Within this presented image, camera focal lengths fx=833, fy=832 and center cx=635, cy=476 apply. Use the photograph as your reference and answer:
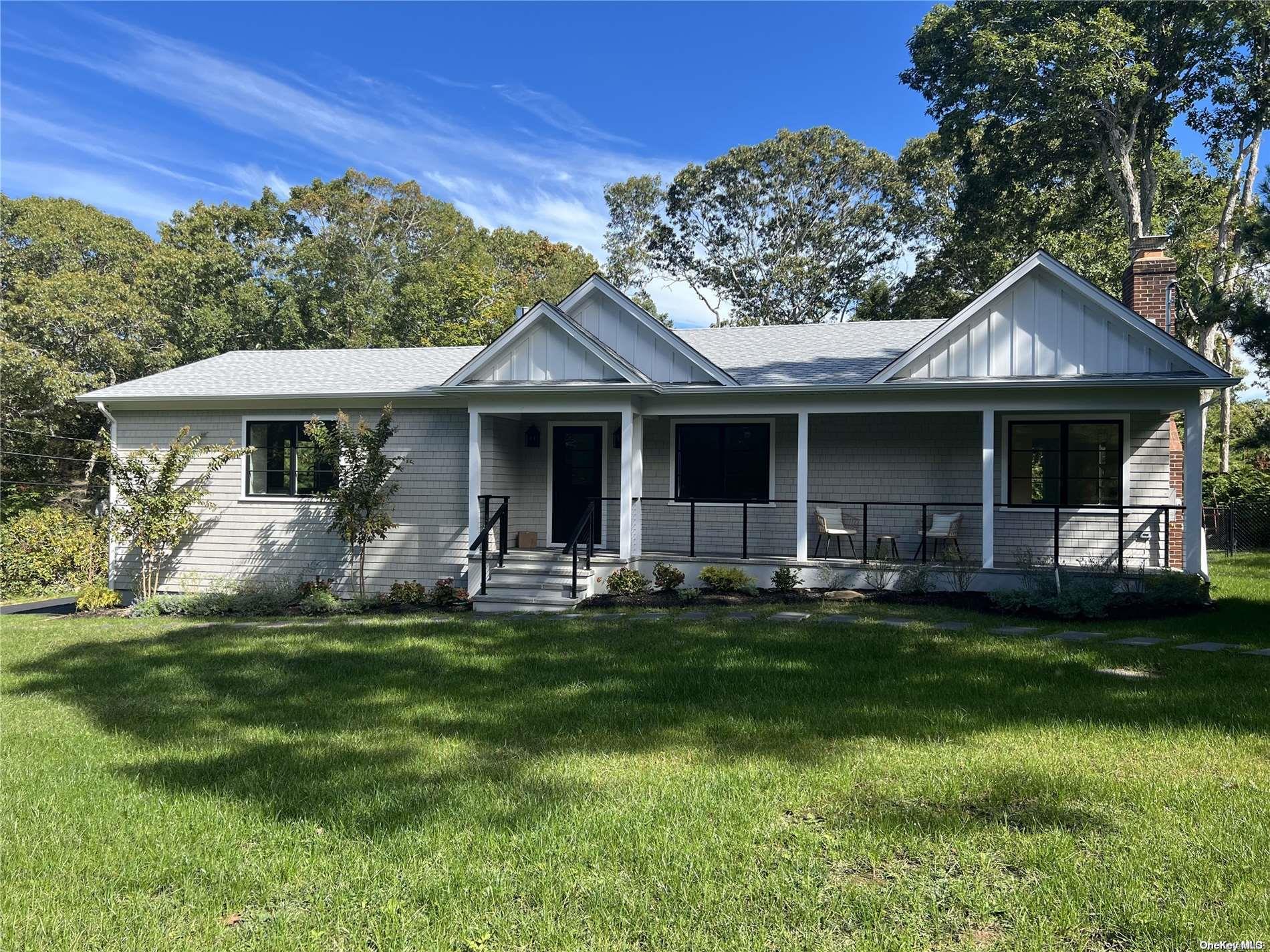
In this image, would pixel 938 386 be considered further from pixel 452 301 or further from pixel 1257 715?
pixel 452 301

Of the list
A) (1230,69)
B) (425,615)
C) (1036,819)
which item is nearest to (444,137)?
(425,615)

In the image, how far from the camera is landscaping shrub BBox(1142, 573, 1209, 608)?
408 inches

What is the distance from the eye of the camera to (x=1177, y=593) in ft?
34.0

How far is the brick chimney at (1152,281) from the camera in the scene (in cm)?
1313

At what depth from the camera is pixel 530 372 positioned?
12781 millimetres

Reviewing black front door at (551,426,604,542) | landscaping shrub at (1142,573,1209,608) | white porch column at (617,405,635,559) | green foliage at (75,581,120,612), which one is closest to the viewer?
landscaping shrub at (1142,573,1209,608)

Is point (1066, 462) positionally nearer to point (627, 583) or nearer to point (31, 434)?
point (627, 583)

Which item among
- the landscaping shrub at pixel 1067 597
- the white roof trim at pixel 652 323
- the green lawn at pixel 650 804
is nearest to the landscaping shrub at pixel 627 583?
the white roof trim at pixel 652 323

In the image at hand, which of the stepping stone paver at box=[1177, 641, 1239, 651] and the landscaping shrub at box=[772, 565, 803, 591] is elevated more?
the landscaping shrub at box=[772, 565, 803, 591]

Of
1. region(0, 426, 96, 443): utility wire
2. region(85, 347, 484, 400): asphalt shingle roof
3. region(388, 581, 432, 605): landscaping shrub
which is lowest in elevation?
region(388, 581, 432, 605): landscaping shrub

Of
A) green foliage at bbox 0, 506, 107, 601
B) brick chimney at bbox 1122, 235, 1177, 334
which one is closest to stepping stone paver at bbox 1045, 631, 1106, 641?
brick chimney at bbox 1122, 235, 1177, 334

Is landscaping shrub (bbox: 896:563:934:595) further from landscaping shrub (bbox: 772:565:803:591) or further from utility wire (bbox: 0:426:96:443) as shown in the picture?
utility wire (bbox: 0:426:96:443)

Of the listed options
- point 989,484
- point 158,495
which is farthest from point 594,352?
point 158,495

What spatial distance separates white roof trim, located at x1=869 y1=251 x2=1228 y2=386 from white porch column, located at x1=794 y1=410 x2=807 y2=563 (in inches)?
47.6
